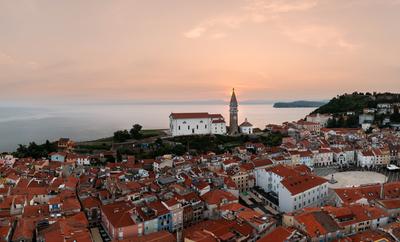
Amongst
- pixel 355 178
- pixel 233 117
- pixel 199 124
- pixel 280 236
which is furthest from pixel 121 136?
pixel 280 236

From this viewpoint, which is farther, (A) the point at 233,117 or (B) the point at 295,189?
(A) the point at 233,117

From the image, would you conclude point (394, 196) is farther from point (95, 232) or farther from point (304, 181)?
point (95, 232)

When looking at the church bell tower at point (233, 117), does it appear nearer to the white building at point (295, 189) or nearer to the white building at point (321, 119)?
the white building at point (321, 119)

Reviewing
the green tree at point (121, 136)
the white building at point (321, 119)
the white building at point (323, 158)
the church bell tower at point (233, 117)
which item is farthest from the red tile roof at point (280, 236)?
the white building at point (321, 119)

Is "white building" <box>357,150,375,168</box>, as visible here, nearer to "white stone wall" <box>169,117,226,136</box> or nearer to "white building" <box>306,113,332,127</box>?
"white stone wall" <box>169,117,226,136</box>

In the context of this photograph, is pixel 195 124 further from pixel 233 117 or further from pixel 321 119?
pixel 321 119

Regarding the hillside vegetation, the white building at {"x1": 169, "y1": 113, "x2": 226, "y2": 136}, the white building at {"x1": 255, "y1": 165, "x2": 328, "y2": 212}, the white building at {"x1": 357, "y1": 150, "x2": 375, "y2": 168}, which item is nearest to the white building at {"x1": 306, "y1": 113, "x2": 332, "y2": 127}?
the hillside vegetation

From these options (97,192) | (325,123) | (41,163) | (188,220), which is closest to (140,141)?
(41,163)
